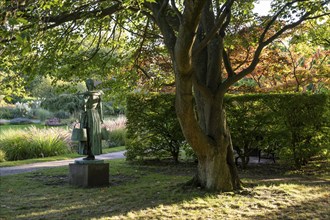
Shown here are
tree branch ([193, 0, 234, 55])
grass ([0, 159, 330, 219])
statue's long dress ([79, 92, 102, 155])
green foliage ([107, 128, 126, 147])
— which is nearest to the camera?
grass ([0, 159, 330, 219])

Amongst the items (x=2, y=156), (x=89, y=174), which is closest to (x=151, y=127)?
(x=89, y=174)

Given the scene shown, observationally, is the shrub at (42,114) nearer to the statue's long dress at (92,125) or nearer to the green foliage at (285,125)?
the statue's long dress at (92,125)

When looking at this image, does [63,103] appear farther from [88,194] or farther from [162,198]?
[162,198]

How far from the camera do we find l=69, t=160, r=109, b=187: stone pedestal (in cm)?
805

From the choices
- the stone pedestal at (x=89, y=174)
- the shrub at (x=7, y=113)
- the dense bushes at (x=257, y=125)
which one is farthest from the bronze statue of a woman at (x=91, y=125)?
the shrub at (x=7, y=113)

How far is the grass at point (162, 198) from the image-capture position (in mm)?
5422

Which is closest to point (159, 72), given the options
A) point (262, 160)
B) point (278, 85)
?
point (262, 160)

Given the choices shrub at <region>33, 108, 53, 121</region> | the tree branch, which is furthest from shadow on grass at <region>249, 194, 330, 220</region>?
shrub at <region>33, 108, 53, 121</region>

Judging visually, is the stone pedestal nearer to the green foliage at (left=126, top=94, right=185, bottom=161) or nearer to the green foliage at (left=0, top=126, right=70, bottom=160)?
the green foliage at (left=126, top=94, right=185, bottom=161)

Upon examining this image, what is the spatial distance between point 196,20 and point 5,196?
4.66 metres

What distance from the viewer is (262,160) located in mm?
11719

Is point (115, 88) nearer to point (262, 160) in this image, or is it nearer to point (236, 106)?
point (236, 106)

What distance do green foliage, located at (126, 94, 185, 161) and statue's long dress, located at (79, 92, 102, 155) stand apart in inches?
102

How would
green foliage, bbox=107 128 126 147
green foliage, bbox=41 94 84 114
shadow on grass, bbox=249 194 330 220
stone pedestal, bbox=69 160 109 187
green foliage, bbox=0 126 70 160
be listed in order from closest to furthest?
shadow on grass, bbox=249 194 330 220 < stone pedestal, bbox=69 160 109 187 < green foliage, bbox=0 126 70 160 < green foliage, bbox=107 128 126 147 < green foliage, bbox=41 94 84 114
